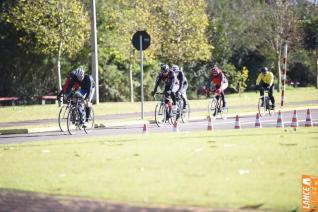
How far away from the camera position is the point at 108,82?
4725cm

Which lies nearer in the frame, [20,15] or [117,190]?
[117,190]

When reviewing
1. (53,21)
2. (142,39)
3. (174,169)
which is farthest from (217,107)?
(174,169)

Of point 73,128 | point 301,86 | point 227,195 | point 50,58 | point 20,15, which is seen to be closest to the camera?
point 227,195

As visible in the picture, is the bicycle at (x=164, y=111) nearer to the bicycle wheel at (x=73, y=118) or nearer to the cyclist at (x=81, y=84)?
the cyclist at (x=81, y=84)

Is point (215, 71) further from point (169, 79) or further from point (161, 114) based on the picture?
point (161, 114)

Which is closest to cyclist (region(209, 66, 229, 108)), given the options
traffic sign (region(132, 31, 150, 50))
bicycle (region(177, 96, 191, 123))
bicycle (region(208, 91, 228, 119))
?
bicycle (region(208, 91, 228, 119))

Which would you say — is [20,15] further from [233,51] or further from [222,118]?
[233,51]

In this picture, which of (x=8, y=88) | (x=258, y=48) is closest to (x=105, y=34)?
(x=8, y=88)

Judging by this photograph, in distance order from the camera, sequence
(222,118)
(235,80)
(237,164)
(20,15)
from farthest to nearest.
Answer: (235,80), (20,15), (222,118), (237,164)

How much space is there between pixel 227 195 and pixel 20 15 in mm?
30582

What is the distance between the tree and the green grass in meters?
22.1

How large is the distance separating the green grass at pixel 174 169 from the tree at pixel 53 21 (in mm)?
22104

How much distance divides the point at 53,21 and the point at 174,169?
27116 millimetres

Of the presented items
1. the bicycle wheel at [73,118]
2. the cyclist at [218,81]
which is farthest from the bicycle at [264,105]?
the bicycle wheel at [73,118]
